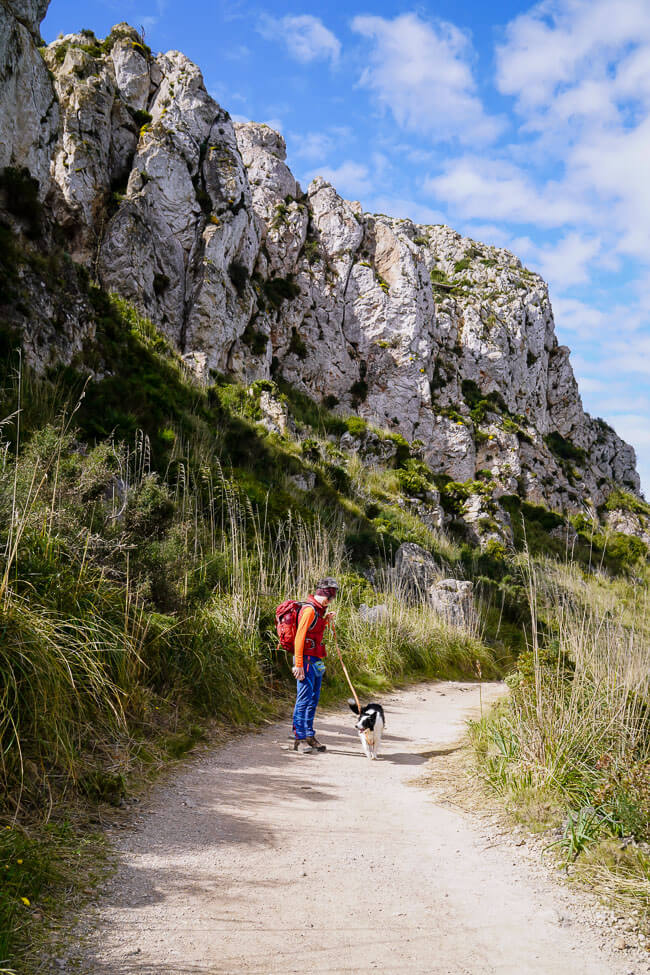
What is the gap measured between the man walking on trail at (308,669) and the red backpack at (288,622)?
0.09m

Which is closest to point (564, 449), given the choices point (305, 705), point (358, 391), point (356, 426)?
point (358, 391)

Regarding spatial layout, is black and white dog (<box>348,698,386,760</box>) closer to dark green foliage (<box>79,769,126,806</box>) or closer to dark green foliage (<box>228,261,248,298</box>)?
dark green foliage (<box>79,769,126,806</box>)

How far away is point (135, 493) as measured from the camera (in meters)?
6.18

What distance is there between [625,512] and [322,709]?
34511 mm

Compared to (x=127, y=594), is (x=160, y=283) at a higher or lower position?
higher

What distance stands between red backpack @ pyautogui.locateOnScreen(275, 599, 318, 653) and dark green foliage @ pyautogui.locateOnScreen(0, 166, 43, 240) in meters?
8.80

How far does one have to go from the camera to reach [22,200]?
10.5 m

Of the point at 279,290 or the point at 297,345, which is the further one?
the point at 297,345

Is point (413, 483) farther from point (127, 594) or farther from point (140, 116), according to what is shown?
point (127, 594)

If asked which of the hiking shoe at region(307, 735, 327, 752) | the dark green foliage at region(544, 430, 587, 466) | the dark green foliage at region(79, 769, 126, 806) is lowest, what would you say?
the hiking shoe at region(307, 735, 327, 752)

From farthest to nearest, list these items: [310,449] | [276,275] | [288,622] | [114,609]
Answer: [276,275]
[310,449]
[288,622]
[114,609]

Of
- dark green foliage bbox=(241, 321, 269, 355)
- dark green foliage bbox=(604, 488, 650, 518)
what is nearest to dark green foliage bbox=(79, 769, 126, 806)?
dark green foliage bbox=(241, 321, 269, 355)

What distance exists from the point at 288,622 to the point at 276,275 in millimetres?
24713

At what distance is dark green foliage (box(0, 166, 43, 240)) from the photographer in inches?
413
